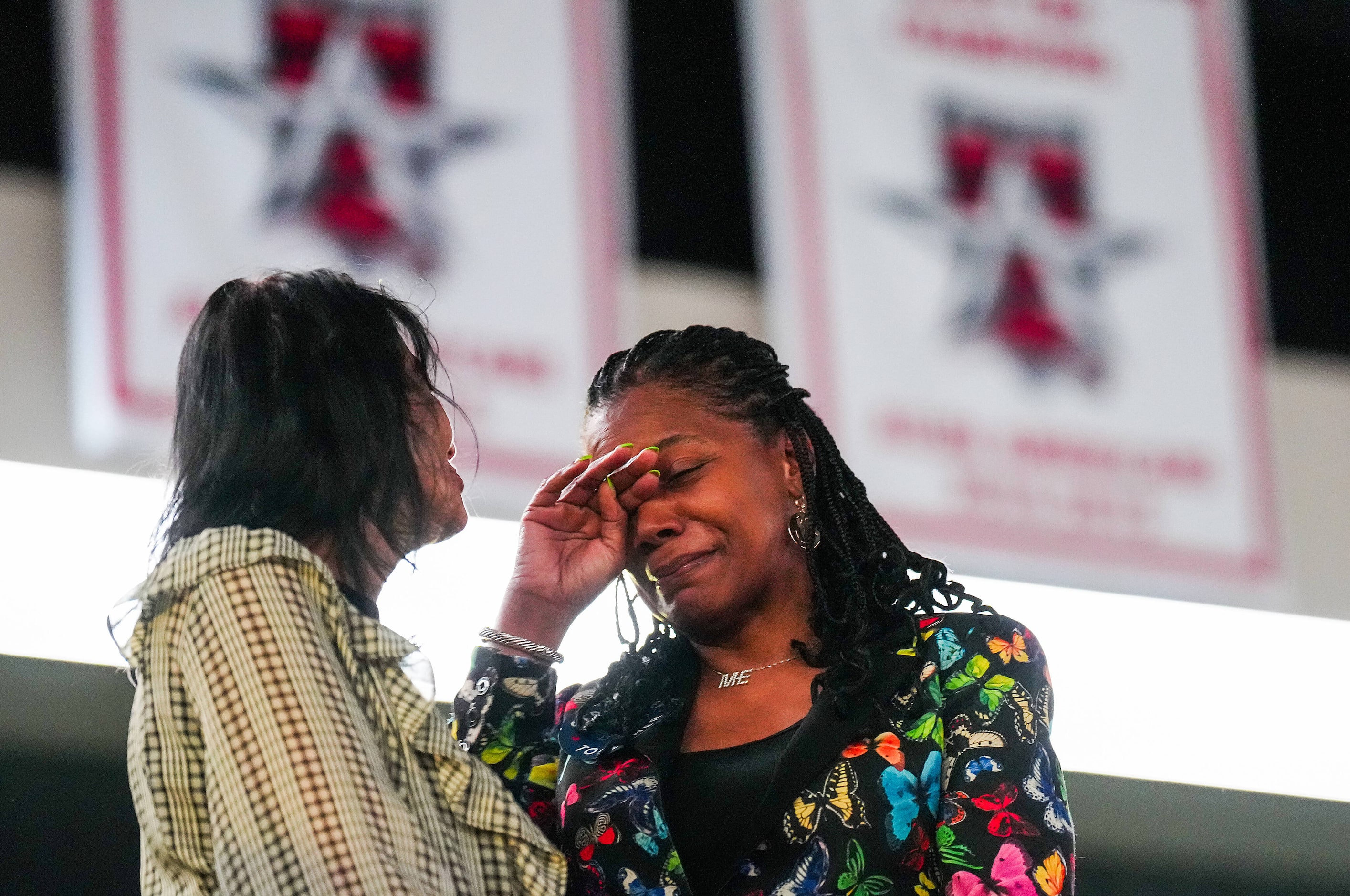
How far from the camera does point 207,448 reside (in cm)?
153

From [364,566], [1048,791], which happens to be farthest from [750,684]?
[364,566]

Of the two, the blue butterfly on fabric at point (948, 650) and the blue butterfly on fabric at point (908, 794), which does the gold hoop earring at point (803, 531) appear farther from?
the blue butterfly on fabric at point (908, 794)

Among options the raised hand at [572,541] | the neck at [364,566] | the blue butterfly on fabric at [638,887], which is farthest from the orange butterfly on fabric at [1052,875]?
the neck at [364,566]

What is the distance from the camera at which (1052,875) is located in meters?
1.67

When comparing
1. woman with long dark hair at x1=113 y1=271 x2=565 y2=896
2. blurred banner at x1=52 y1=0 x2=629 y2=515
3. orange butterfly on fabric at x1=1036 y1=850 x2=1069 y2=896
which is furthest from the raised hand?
blurred banner at x1=52 y1=0 x2=629 y2=515

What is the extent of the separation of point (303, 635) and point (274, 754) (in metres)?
0.11

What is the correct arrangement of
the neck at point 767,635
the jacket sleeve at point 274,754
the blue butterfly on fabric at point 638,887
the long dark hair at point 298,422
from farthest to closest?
the neck at point 767,635 → the blue butterfly on fabric at point 638,887 → the long dark hair at point 298,422 → the jacket sleeve at point 274,754

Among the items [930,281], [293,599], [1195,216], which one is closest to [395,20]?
[930,281]

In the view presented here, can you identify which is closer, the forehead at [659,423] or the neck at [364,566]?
the neck at [364,566]

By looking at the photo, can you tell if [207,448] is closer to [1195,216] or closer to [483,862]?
[483,862]

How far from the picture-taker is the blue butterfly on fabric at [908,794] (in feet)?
5.66

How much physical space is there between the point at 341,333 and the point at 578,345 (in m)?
1.50

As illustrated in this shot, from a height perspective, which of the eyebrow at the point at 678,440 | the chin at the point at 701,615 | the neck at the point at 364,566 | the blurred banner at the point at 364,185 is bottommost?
the chin at the point at 701,615

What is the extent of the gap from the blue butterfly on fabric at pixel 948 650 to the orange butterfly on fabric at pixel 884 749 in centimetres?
11
